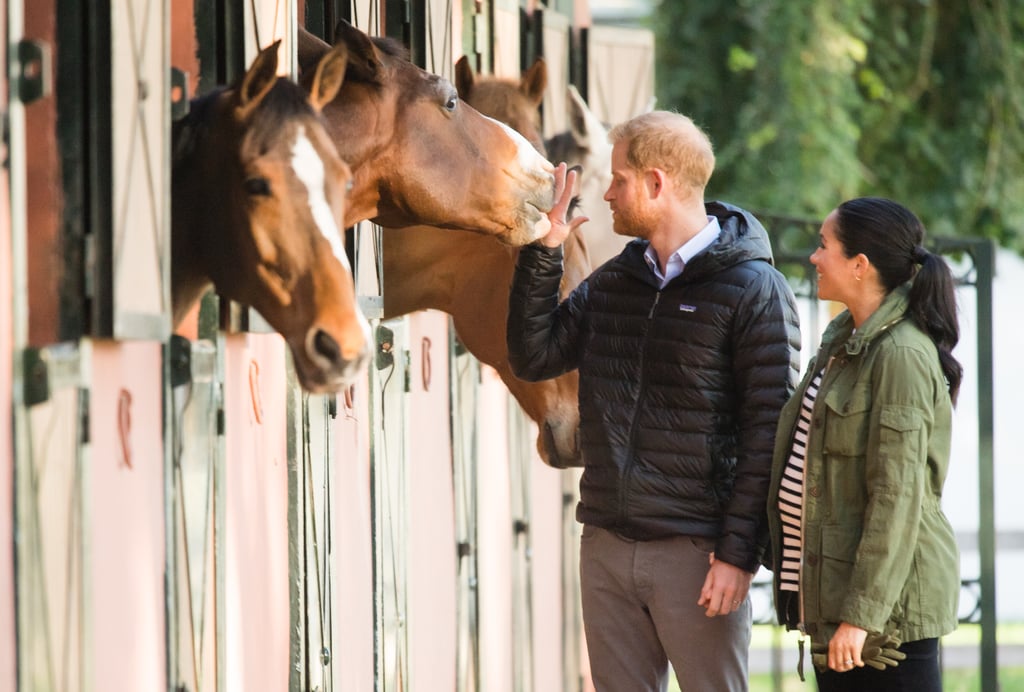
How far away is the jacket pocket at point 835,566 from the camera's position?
11.1ft

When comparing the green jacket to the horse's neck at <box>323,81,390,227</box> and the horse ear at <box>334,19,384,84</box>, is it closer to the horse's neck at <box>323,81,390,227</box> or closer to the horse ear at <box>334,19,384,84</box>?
the horse's neck at <box>323,81,390,227</box>

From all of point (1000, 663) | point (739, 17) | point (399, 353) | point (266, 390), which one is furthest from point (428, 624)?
point (739, 17)

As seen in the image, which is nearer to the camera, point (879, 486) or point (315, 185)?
point (315, 185)

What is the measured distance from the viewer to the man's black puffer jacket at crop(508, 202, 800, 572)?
11.6 ft

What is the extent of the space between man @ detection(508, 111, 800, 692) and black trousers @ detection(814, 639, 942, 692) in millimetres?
319

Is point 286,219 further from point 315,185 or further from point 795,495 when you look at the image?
point 795,495

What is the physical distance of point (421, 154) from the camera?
132 inches

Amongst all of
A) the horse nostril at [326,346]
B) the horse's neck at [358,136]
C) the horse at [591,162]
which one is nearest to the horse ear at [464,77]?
the horse at [591,162]

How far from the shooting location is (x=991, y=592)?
26.3 ft

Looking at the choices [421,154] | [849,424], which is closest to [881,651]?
[849,424]

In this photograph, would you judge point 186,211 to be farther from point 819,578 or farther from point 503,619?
point 503,619

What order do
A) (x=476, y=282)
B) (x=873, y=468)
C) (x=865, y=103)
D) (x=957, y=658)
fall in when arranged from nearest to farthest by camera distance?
(x=873, y=468) < (x=476, y=282) < (x=957, y=658) < (x=865, y=103)

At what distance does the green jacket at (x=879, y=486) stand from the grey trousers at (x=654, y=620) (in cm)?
24

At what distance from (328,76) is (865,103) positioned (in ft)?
30.2
